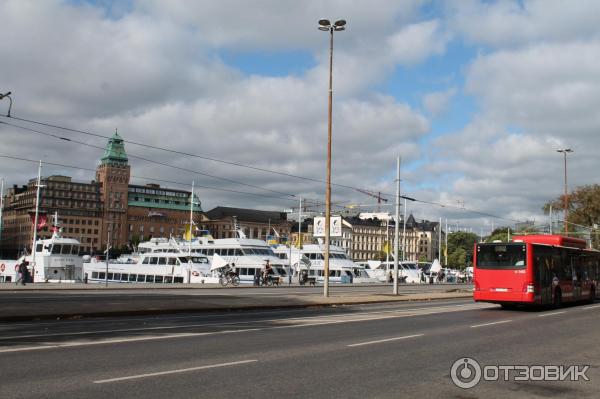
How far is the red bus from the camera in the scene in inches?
1024

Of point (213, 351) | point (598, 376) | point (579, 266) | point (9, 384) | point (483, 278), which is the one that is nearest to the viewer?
point (9, 384)

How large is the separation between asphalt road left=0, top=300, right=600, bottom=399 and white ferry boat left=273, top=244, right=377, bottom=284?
4514cm

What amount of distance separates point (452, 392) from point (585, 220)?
75165 millimetres

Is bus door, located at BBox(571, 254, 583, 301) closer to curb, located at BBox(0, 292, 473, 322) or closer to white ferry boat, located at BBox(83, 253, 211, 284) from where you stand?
curb, located at BBox(0, 292, 473, 322)

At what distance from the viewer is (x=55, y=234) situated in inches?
2183

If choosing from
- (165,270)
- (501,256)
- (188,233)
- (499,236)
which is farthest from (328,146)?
(499,236)

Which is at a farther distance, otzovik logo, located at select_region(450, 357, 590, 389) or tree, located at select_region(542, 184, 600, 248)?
tree, located at select_region(542, 184, 600, 248)

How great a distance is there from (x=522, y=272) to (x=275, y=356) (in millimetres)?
17536

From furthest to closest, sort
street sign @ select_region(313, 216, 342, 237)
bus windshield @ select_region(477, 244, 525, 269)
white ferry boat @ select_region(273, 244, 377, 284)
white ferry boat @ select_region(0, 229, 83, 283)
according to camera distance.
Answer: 1. white ferry boat @ select_region(273, 244, 377, 284)
2. street sign @ select_region(313, 216, 342, 237)
3. white ferry boat @ select_region(0, 229, 83, 283)
4. bus windshield @ select_region(477, 244, 525, 269)

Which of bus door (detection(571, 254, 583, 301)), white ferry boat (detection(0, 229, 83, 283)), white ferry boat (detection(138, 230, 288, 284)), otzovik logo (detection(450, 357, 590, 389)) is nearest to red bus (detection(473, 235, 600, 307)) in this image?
bus door (detection(571, 254, 583, 301))

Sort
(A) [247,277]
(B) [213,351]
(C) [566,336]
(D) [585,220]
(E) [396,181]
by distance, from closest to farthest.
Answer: (B) [213,351]
(C) [566,336]
(E) [396,181]
(A) [247,277]
(D) [585,220]

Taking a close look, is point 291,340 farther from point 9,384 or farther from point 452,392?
point 9,384

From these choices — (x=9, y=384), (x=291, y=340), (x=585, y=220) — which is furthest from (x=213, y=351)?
(x=585, y=220)

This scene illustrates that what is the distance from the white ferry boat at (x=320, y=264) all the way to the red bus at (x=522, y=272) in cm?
3444
